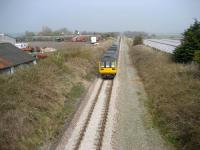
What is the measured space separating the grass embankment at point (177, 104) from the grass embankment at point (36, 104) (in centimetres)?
583

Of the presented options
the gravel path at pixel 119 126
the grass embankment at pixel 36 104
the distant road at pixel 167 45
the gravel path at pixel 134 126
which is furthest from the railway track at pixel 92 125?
the distant road at pixel 167 45

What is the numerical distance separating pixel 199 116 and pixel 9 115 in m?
9.71

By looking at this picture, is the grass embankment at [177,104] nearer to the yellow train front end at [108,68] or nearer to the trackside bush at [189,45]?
the trackside bush at [189,45]

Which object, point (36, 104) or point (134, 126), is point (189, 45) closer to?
point (134, 126)

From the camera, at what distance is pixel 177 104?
645 inches

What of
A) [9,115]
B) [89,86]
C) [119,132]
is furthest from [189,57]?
[9,115]

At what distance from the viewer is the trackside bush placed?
1099 inches

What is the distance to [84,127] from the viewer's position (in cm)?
1497

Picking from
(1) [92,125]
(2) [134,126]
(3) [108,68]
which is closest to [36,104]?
(1) [92,125]

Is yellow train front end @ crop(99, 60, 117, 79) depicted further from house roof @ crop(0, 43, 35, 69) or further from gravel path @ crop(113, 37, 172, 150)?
house roof @ crop(0, 43, 35, 69)

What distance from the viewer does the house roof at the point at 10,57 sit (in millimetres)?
31062

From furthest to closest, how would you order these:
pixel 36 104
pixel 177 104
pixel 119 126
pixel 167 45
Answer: pixel 167 45
pixel 177 104
pixel 36 104
pixel 119 126

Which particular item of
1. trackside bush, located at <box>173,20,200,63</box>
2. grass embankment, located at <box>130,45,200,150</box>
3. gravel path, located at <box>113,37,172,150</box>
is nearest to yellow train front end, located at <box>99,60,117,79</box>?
grass embankment, located at <box>130,45,200,150</box>

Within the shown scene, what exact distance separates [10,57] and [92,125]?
879 inches
